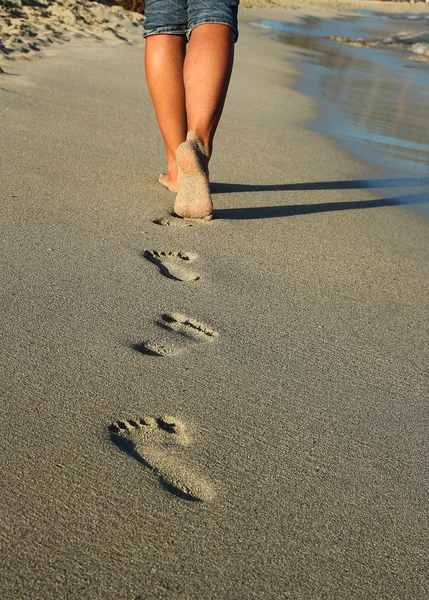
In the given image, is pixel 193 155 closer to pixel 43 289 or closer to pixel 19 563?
pixel 43 289

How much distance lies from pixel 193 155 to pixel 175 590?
1626 millimetres

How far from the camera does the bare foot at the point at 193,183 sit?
99.3 inches

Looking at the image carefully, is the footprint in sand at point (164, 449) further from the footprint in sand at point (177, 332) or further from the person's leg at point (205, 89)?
the person's leg at point (205, 89)

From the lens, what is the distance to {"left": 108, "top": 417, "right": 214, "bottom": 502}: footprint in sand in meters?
1.37

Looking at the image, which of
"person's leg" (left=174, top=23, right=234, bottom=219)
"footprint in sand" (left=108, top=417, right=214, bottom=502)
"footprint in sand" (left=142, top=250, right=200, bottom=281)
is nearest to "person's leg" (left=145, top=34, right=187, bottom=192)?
"person's leg" (left=174, top=23, right=234, bottom=219)

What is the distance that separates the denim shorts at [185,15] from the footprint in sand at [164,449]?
1538 mm

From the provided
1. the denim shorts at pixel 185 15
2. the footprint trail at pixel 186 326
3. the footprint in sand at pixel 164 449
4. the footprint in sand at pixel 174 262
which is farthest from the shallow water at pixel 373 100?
the footprint in sand at pixel 164 449

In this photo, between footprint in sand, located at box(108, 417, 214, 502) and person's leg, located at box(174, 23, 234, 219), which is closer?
footprint in sand, located at box(108, 417, 214, 502)

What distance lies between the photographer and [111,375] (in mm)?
1680

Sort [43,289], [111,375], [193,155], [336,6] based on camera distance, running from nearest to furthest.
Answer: [111,375] → [43,289] → [193,155] → [336,6]

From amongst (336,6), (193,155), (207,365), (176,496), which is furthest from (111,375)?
(336,6)

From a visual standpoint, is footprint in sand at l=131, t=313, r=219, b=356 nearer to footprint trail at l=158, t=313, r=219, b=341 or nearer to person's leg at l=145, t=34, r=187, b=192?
footprint trail at l=158, t=313, r=219, b=341

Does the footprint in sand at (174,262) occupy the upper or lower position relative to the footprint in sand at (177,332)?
lower

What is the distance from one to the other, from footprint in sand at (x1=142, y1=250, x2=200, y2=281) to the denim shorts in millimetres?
793
